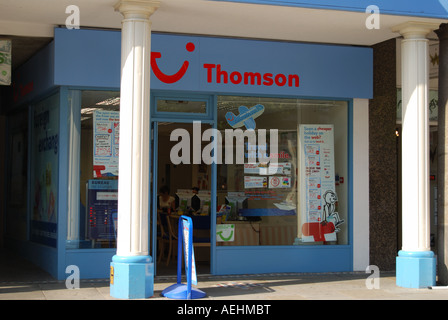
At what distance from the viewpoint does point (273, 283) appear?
945 cm

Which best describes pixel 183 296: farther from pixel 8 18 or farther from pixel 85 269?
pixel 8 18

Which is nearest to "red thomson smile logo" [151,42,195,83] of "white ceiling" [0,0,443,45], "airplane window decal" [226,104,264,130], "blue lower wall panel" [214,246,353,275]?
"white ceiling" [0,0,443,45]

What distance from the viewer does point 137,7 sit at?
8.09 m

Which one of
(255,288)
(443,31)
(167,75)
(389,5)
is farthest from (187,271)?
(443,31)

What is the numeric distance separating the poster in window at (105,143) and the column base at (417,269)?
4.48 m

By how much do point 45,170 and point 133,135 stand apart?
3.06 m

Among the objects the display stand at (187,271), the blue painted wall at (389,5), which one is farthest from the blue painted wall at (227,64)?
the display stand at (187,271)

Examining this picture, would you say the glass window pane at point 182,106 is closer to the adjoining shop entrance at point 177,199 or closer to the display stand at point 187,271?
the adjoining shop entrance at point 177,199

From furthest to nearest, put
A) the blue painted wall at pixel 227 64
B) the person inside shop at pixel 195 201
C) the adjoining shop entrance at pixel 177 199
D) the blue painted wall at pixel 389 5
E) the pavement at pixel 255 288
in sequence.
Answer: the person inside shop at pixel 195 201 < the adjoining shop entrance at pixel 177 199 < the blue painted wall at pixel 227 64 < the blue painted wall at pixel 389 5 < the pavement at pixel 255 288

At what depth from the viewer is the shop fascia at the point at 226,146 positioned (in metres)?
10.1

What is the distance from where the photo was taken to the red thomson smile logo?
962cm

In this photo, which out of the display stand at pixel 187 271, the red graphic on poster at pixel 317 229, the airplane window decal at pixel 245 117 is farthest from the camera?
the red graphic on poster at pixel 317 229

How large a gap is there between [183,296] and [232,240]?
243cm
